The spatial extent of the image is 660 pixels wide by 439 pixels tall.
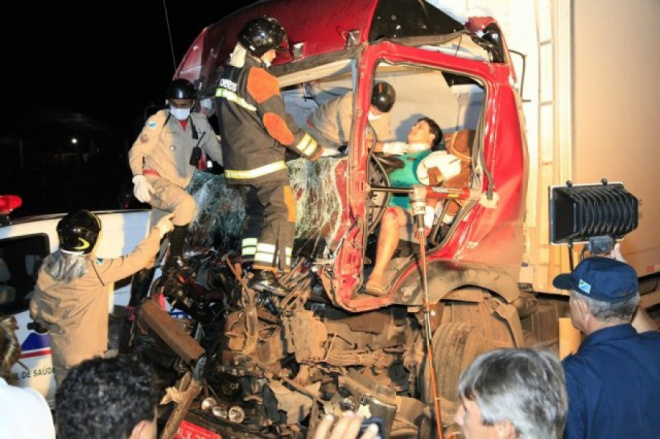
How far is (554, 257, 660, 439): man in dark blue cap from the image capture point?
2.37m

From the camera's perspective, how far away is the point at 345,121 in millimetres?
4719

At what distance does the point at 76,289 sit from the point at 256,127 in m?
1.63

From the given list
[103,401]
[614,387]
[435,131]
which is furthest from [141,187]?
[614,387]

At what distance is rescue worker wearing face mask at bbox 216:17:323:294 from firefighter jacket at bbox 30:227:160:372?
96 centimetres

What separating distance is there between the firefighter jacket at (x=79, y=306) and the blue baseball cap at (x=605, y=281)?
10.2 ft

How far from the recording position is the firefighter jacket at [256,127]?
4.14m

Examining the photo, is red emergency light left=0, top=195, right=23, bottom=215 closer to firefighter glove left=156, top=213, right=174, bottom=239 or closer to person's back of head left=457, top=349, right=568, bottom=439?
firefighter glove left=156, top=213, right=174, bottom=239

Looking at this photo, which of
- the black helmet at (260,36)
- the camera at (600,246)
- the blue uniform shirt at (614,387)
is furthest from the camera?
the black helmet at (260,36)

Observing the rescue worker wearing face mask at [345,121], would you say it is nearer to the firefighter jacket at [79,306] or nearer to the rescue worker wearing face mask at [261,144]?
the rescue worker wearing face mask at [261,144]

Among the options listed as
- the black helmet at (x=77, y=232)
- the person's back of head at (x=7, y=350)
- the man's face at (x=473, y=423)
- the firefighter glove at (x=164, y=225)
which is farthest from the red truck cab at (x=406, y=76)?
the man's face at (x=473, y=423)

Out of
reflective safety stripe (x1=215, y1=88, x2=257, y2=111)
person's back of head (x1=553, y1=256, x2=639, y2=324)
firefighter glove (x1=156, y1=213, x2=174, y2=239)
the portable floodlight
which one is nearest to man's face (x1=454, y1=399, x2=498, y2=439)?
person's back of head (x1=553, y1=256, x2=639, y2=324)

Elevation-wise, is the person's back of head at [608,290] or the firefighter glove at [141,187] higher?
the firefighter glove at [141,187]

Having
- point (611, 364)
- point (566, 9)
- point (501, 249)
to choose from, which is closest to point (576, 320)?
point (611, 364)

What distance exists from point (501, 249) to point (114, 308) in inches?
125
